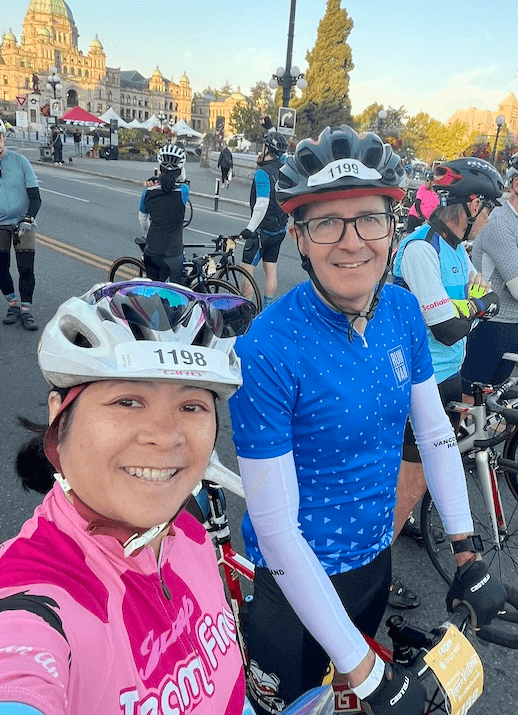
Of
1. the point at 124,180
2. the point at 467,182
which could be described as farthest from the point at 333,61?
the point at 467,182

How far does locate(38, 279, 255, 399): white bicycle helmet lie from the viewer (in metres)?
1.13

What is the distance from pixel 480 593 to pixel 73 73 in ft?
524

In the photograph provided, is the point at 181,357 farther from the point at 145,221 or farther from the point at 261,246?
the point at 145,221

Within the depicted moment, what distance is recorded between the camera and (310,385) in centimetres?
163

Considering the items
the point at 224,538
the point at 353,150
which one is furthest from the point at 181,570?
the point at 353,150

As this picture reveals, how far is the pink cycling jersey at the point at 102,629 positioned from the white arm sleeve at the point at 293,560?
12.9 inches

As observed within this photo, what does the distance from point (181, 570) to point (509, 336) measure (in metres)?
3.51

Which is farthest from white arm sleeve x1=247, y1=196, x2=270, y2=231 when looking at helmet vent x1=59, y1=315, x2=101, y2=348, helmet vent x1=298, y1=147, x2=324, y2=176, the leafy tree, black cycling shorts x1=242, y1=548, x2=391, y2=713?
the leafy tree

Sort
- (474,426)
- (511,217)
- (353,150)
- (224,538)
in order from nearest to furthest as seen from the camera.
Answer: (353,150), (224,538), (474,426), (511,217)

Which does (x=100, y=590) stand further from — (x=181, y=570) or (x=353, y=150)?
(x=353, y=150)

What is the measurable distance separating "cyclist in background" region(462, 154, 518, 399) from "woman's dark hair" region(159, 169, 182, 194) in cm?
413

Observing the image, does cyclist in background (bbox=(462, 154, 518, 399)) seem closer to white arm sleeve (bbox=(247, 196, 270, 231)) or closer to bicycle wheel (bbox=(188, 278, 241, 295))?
white arm sleeve (bbox=(247, 196, 270, 231))

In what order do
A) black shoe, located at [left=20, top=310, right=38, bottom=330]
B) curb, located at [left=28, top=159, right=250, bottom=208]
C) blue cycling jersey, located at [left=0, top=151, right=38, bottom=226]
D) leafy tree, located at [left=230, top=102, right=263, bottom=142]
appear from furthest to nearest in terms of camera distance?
leafy tree, located at [left=230, top=102, right=263, bottom=142] → curb, located at [left=28, top=159, right=250, bottom=208] → black shoe, located at [left=20, top=310, right=38, bottom=330] → blue cycling jersey, located at [left=0, top=151, right=38, bottom=226]

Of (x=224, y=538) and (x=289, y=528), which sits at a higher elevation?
(x=289, y=528)
